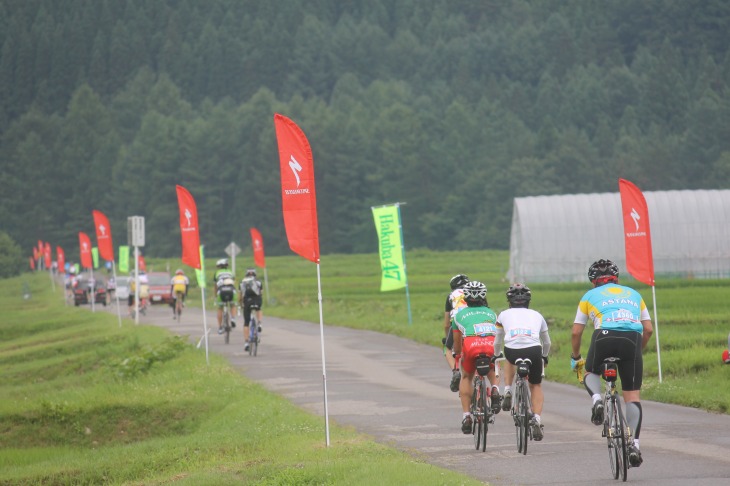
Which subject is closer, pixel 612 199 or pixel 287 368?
pixel 287 368

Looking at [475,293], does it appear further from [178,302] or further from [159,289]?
[159,289]

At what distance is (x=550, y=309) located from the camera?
124ft

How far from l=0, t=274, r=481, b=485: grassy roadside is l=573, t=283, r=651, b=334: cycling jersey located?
6.33 feet

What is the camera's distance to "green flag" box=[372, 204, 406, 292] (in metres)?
37.5

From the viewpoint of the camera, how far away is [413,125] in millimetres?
137625

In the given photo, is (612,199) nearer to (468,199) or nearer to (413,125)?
(468,199)

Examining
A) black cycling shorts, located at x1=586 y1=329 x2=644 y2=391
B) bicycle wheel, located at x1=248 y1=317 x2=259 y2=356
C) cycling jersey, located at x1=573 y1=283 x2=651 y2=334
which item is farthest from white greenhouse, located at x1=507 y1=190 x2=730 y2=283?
black cycling shorts, located at x1=586 y1=329 x2=644 y2=391

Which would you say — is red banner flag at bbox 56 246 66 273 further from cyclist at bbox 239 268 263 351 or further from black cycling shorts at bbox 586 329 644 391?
black cycling shorts at bbox 586 329 644 391

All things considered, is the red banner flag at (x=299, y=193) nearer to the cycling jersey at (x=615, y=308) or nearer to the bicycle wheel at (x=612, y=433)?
the cycling jersey at (x=615, y=308)

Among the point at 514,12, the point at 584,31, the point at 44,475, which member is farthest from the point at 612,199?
the point at 514,12

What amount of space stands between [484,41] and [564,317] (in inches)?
5920

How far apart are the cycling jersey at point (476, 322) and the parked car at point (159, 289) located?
48.7 m

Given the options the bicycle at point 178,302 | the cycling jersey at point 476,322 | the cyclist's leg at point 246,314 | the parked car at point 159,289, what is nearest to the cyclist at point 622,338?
the cycling jersey at point 476,322

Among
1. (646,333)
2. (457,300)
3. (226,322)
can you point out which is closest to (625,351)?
(646,333)
